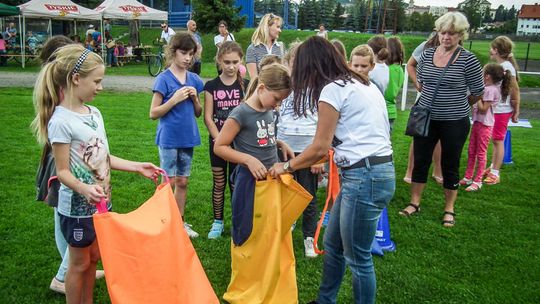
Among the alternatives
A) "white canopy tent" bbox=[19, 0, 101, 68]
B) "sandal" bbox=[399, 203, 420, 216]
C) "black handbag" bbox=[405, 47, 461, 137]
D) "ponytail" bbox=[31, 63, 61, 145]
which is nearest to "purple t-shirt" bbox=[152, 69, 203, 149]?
"ponytail" bbox=[31, 63, 61, 145]

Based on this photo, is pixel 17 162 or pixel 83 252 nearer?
pixel 83 252

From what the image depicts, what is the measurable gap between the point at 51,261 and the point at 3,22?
30801 millimetres

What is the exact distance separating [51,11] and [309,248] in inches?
820

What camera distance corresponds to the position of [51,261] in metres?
4.03

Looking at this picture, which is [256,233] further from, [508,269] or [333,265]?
[508,269]

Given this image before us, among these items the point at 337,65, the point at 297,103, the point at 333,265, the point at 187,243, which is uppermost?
the point at 337,65

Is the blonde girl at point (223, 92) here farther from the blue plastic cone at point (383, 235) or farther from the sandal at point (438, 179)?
the sandal at point (438, 179)

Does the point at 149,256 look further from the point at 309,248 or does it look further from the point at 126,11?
the point at 126,11

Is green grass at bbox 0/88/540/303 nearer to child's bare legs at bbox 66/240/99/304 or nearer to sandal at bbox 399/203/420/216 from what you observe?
sandal at bbox 399/203/420/216

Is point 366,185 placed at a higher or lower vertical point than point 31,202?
higher

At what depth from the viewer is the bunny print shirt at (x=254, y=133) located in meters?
3.24

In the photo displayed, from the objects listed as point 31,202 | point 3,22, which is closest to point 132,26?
point 3,22

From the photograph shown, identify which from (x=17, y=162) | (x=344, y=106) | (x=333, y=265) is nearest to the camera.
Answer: (x=344, y=106)

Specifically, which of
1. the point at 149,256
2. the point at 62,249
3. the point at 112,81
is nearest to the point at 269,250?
the point at 149,256
